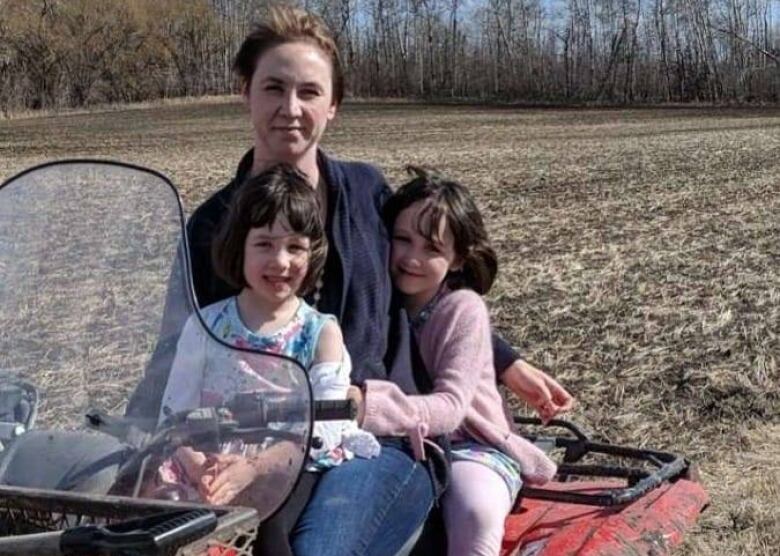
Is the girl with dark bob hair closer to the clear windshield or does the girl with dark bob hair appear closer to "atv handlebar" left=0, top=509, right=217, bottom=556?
the clear windshield

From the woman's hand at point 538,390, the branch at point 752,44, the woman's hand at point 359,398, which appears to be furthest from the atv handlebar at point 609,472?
the branch at point 752,44

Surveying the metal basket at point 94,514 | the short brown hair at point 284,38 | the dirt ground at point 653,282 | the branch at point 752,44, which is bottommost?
the dirt ground at point 653,282

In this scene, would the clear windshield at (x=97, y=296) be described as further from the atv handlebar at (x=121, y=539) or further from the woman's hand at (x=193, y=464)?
the atv handlebar at (x=121, y=539)

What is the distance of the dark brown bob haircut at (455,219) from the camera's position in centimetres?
294

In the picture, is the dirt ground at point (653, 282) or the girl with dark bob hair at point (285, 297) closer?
the girl with dark bob hair at point (285, 297)

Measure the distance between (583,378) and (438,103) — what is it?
5083 cm

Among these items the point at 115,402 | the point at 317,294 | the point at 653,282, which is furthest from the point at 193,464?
the point at 653,282

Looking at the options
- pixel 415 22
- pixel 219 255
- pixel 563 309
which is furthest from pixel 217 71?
pixel 219 255

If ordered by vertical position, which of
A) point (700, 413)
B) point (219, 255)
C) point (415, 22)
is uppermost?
point (415, 22)

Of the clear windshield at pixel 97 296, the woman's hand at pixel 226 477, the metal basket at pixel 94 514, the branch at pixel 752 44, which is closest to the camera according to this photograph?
the metal basket at pixel 94 514

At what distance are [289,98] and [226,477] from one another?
1.09m

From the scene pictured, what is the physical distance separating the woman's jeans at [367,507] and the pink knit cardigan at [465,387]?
0.07 meters

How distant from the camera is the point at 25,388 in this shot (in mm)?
2389

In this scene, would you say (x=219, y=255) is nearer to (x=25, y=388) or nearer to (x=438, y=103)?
(x=25, y=388)
